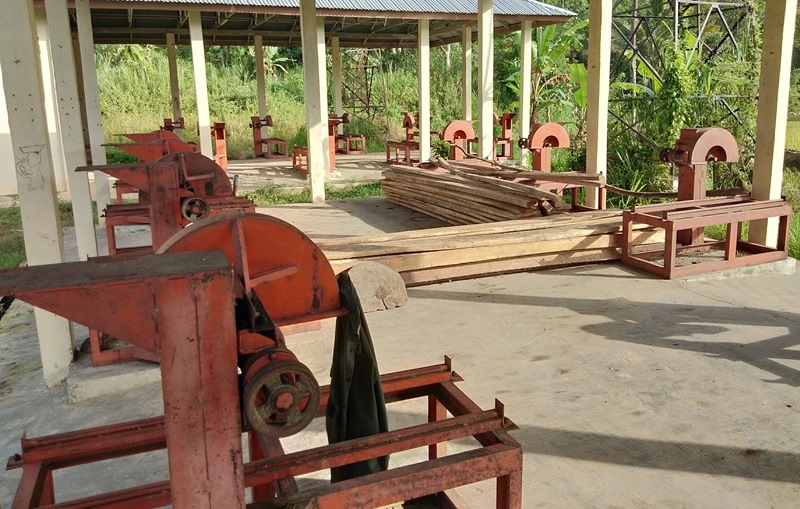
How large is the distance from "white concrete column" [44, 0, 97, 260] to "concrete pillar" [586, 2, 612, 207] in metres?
5.82

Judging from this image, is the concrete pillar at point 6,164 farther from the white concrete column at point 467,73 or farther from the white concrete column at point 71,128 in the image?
the white concrete column at point 467,73

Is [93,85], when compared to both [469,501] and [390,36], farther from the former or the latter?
[390,36]

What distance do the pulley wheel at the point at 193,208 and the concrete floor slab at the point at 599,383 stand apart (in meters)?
1.19

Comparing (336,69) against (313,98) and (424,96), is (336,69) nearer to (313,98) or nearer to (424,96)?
(424,96)

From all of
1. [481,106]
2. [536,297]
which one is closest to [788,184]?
[481,106]

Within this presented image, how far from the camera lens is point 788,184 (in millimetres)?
12258

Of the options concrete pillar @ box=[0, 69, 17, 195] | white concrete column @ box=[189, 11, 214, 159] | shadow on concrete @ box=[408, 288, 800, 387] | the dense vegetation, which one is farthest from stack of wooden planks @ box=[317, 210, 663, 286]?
concrete pillar @ box=[0, 69, 17, 195]

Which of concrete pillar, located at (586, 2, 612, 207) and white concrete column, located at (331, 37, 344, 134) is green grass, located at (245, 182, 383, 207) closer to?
concrete pillar, located at (586, 2, 612, 207)

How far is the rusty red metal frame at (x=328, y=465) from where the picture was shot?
1920 millimetres

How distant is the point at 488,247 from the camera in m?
6.71

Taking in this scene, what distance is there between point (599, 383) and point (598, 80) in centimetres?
480

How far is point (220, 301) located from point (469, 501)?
1.91 meters

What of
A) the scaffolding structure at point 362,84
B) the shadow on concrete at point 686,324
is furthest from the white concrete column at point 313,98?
the scaffolding structure at point 362,84

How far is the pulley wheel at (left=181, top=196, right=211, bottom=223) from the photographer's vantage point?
4207mm
